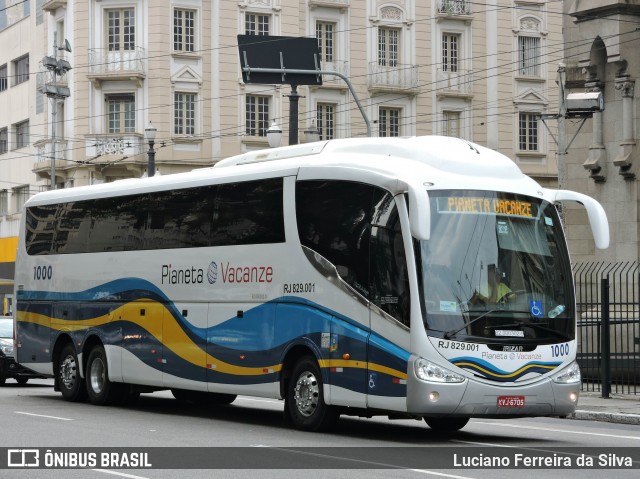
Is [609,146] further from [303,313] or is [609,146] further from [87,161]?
[87,161]

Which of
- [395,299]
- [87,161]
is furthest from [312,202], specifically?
[87,161]

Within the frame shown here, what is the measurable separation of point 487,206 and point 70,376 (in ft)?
32.9

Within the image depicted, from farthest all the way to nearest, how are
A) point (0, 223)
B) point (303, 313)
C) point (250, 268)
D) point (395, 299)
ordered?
point (0, 223) → point (250, 268) → point (303, 313) → point (395, 299)

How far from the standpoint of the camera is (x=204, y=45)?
56.0 meters

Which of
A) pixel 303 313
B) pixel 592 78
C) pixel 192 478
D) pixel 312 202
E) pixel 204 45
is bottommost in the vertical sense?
pixel 192 478

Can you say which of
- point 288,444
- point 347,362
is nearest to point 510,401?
point 347,362

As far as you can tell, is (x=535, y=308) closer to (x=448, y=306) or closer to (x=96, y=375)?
(x=448, y=306)

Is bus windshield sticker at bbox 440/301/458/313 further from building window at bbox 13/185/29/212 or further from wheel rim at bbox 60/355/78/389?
building window at bbox 13/185/29/212

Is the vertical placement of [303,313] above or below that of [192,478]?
above

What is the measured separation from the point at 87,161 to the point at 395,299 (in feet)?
128

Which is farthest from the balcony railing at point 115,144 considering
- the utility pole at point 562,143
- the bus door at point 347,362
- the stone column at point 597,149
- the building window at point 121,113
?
the bus door at point 347,362

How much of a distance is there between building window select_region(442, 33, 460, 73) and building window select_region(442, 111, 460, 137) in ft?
6.15

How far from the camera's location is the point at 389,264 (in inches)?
663

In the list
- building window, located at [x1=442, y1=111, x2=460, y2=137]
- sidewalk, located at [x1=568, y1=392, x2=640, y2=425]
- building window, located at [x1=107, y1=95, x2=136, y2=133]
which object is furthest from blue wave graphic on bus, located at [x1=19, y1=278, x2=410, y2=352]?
building window, located at [x1=442, y1=111, x2=460, y2=137]
